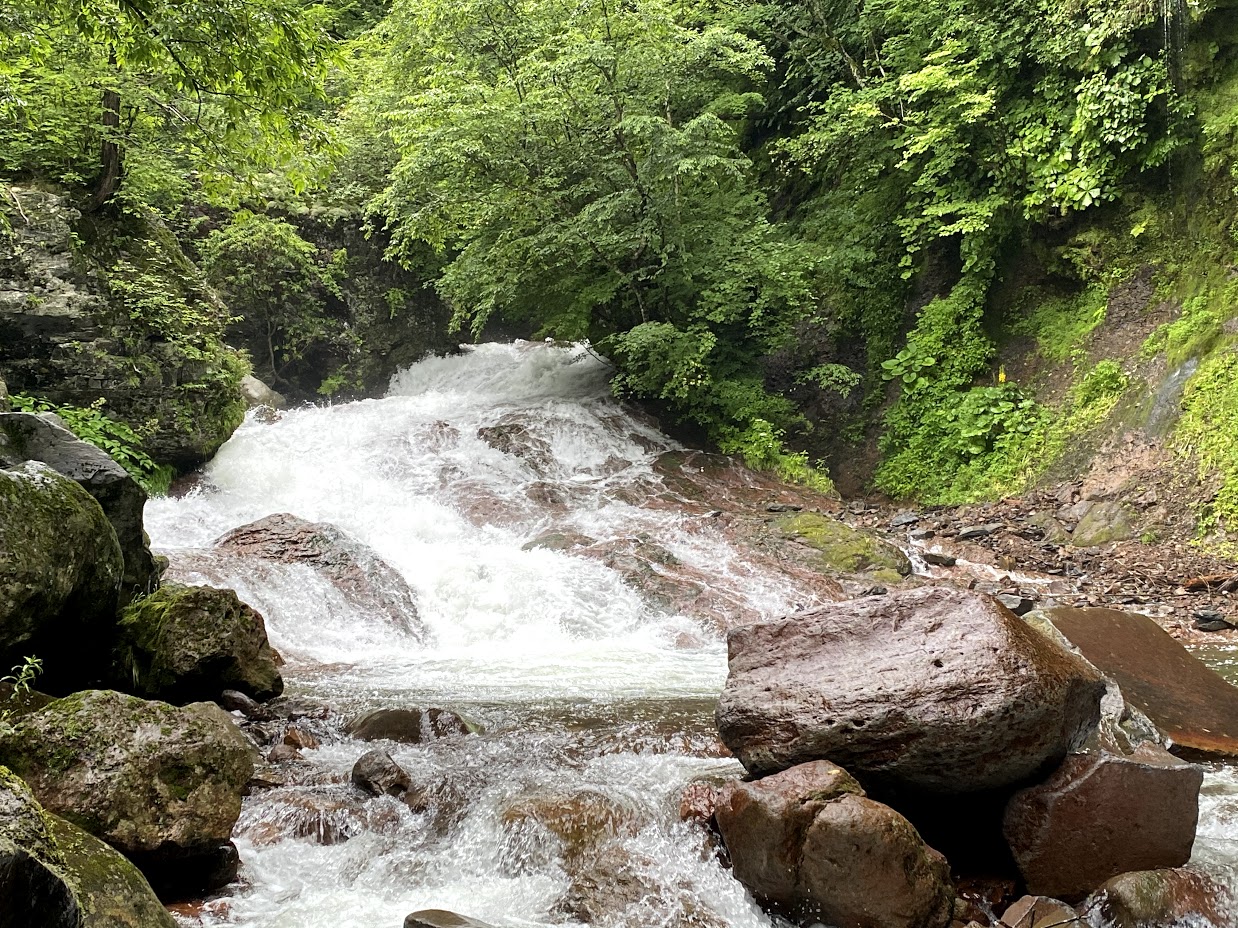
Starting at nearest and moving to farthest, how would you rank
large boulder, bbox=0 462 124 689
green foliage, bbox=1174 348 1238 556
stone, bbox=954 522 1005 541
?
large boulder, bbox=0 462 124 689, green foliage, bbox=1174 348 1238 556, stone, bbox=954 522 1005 541

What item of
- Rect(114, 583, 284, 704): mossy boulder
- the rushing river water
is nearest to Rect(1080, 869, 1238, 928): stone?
the rushing river water

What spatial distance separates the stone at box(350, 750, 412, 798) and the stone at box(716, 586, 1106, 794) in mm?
2010

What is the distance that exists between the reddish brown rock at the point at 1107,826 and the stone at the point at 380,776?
138 inches

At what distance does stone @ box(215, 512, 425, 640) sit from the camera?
9703mm

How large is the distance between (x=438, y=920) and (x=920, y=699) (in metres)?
2.67

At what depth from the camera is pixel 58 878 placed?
2029 mm

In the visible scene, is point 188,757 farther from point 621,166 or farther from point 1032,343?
point 1032,343

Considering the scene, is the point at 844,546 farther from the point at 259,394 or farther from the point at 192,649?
the point at 259,394

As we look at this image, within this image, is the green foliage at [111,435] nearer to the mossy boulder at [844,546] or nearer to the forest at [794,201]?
the forest at [794,201]

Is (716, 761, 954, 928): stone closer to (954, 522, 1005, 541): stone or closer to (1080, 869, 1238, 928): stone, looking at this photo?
(1080, 869, 1238, 928): stone

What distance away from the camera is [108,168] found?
1218cm

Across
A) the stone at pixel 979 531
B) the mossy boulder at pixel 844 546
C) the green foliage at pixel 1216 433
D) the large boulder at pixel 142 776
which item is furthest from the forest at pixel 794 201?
the large boulder at pixel 142 776

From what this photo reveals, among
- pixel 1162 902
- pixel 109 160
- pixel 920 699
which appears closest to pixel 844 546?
pixel 920 699

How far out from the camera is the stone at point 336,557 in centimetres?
970
